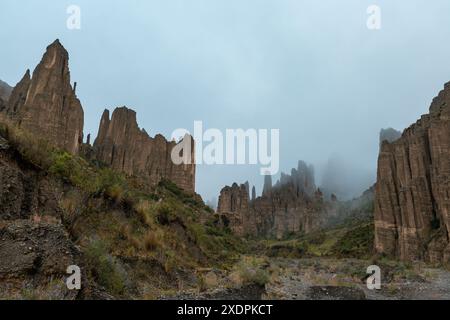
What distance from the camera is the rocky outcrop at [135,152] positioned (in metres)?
81.8

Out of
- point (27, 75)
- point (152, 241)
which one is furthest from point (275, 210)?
point (152, 241)

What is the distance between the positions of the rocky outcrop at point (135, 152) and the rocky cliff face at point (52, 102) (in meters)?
22.1

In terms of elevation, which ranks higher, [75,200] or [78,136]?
[78,136]

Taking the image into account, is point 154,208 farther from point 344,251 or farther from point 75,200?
point 344,251

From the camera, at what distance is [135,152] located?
86750mm

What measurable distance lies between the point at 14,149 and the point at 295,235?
137441mm

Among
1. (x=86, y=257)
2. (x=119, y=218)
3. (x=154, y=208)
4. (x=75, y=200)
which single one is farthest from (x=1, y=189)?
(x=154, y=208)

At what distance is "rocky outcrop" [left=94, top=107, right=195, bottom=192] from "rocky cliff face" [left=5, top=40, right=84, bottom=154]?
22141mm

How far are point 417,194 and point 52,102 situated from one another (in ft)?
201

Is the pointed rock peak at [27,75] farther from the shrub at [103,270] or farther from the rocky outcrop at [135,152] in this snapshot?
the shrub at [103,270]

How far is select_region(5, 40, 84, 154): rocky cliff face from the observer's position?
52656 mm

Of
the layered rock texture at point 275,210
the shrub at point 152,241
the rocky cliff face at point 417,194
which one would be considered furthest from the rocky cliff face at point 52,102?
the layered rock texture at point 275,210

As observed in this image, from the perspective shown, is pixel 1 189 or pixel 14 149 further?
pixel 14 149

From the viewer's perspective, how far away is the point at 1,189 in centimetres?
697
